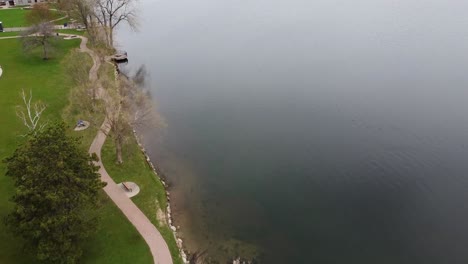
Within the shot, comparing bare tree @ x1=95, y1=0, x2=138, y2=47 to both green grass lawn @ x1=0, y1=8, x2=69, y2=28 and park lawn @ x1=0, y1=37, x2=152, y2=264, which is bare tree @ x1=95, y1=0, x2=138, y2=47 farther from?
green grass lawn @ x1=0, y1=8, x2=69, y2=28

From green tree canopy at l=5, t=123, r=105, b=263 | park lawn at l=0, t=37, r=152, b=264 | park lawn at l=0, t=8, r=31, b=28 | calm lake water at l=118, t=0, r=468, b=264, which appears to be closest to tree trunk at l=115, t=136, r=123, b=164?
calm lake water at l=118, t=0, r=468, b=264

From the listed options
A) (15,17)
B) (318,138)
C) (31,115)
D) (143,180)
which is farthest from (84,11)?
(318,138)

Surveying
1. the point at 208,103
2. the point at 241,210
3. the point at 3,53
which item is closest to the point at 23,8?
the point at 3,53

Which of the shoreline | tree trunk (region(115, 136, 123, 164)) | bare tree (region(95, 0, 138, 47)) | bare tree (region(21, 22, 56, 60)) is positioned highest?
bare tree (region(95, 0, 138, 47))

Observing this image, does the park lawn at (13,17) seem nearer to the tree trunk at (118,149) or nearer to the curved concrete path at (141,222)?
the tree trunk at (118,149)

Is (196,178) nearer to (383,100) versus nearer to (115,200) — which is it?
(115,200)

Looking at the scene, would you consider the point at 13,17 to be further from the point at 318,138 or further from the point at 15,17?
the point at 318,138
